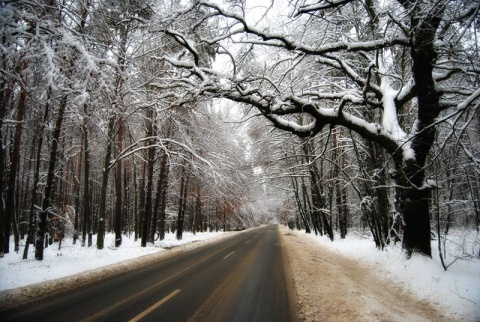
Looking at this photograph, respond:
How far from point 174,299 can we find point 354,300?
386 centimetres

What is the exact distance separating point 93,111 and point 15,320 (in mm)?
4469

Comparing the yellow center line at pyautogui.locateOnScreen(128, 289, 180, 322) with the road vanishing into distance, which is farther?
the road vanishing into distance

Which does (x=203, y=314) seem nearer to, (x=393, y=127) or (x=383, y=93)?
(x=393, y=127)

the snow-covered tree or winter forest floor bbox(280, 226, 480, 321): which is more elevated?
the snow-covered tree

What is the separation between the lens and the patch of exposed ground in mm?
5160

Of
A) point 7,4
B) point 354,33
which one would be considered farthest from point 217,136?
point 7,4

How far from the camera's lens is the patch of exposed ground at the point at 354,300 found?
203 inches

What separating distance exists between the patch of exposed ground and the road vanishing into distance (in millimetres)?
444

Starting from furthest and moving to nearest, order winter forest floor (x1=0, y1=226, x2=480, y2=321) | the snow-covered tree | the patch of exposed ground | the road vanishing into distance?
1. the snow-covered tree
2. winter forest floor (x1=0, y1=226, x2=480, y2=321)
3. the patch of exposed ground
4. the road vanishing into distance

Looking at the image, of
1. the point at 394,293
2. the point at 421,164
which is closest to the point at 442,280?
the point at 394,293

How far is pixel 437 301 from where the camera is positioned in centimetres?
595

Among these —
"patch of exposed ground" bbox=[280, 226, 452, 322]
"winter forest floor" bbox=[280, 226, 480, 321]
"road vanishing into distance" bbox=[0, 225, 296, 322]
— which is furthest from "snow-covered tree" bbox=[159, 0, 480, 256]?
"road vanishing into distance" bbox=[0, 225, 296, 322]

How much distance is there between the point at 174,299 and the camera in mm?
6008

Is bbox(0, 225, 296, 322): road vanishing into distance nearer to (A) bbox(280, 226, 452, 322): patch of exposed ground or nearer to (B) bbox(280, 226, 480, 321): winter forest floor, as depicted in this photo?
(A) bbox(280, 226, 452, 322): patch of exposed ground
